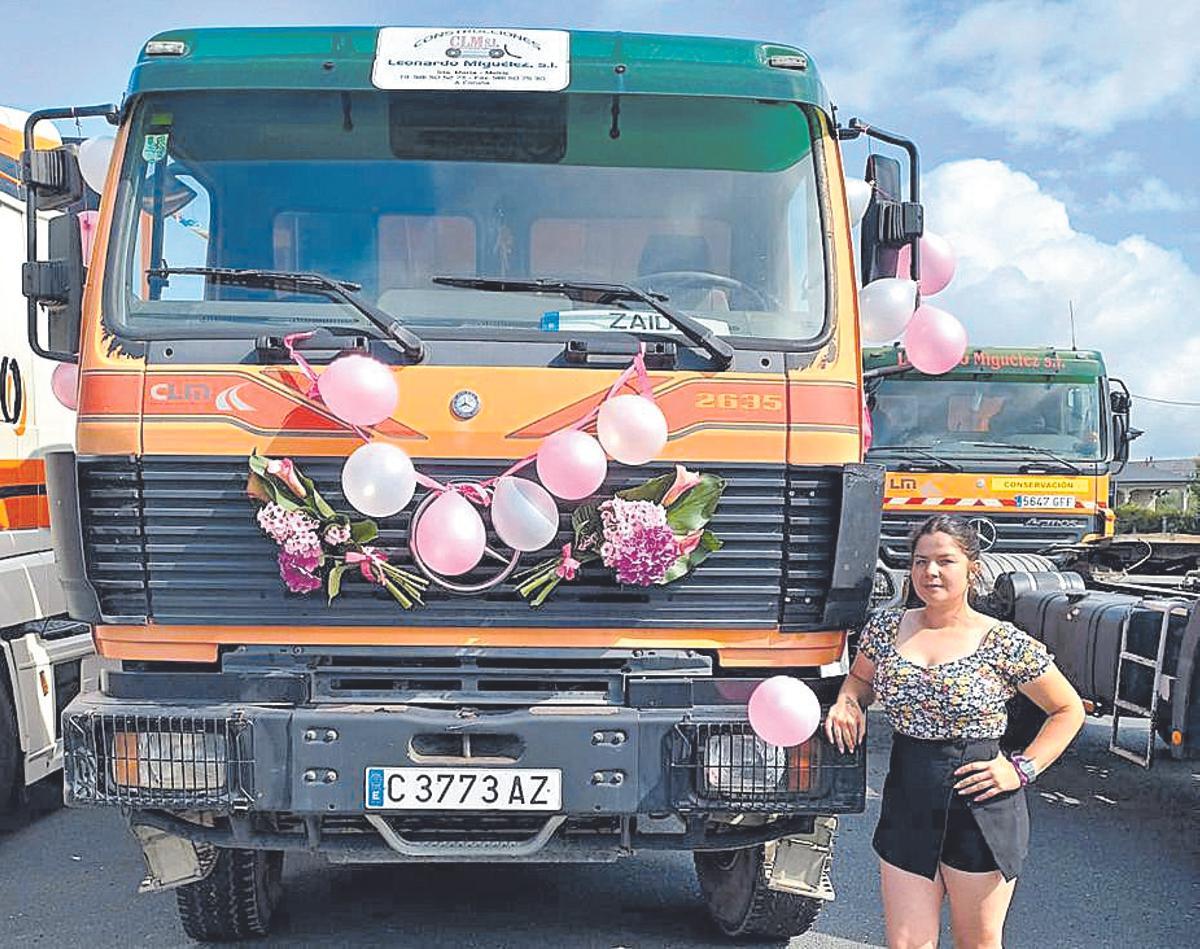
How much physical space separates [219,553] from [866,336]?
7.11 ft

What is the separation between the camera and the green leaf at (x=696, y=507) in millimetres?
3748

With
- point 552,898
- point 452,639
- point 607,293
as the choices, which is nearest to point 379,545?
point 452,639

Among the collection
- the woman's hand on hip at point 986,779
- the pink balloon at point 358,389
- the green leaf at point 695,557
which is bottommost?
the woman's hand on hip at point 986,779

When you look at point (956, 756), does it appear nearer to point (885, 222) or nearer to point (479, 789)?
point (479, 789)

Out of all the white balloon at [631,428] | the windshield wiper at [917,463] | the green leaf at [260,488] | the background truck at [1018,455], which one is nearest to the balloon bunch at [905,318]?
the white balloon at [631,428]

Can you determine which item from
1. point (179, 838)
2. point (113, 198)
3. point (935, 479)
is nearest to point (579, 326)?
point (113, 198)

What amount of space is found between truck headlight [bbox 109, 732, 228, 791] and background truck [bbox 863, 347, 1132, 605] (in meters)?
6.90

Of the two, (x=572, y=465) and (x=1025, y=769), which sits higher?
(x=572, y=465)

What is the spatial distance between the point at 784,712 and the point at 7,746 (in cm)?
374

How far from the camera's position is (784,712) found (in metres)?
3.56

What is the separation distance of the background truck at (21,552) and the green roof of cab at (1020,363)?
6.21m

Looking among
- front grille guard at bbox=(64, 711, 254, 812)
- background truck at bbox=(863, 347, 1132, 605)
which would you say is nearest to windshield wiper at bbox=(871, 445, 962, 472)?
background truck at bbox=(863, 347, 1132, 605)

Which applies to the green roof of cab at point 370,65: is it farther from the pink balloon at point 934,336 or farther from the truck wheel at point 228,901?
the truck wheel at point 228,901

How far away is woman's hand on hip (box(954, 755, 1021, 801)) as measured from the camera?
334cm
